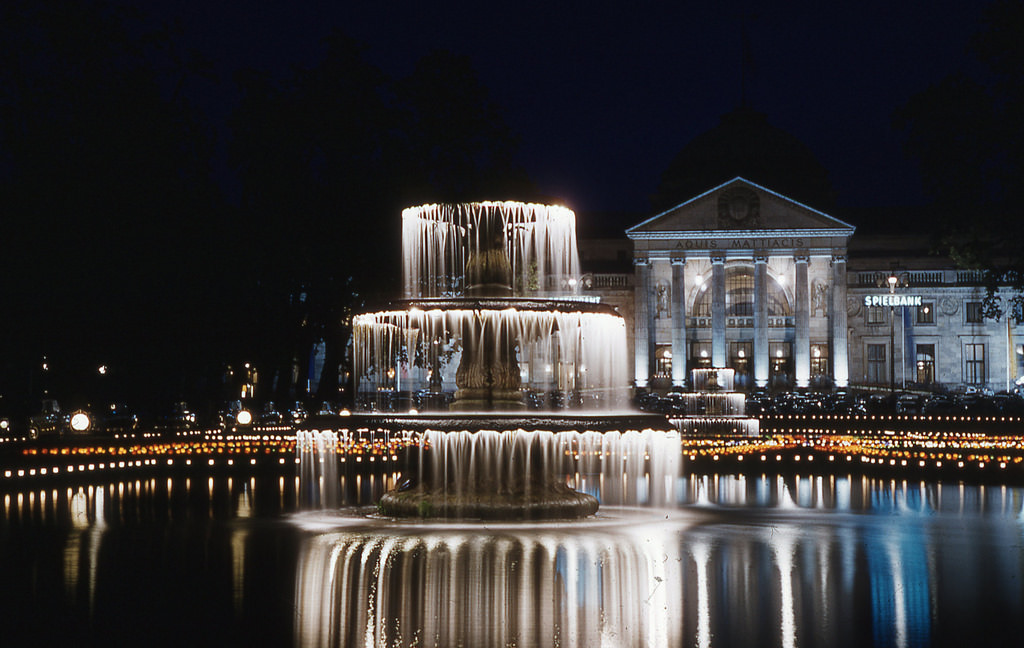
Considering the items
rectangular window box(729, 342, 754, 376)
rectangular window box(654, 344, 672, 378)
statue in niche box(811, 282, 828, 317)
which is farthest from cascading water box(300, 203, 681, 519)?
rectangular window box(729, 342, 754, 376)

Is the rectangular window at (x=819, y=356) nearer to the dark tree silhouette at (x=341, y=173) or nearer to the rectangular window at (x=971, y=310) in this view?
the rectangular window at (x=971, y=310)

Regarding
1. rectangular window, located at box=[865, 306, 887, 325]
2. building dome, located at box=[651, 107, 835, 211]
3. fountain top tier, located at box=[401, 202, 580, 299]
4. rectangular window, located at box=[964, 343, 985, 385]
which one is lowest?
rectangular window, located at box=[964, 343, 985, 385]

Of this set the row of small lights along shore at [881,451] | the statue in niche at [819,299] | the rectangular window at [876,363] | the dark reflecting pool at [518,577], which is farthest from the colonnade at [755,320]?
the dark reflecting pool at [518,577]

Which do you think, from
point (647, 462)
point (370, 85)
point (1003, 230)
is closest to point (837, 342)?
point (1003, 230)

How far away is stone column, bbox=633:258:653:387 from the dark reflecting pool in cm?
6021

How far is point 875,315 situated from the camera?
81.0 meters

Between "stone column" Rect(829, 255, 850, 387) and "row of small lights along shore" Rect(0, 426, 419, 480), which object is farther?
"stone column" Rect(829, 255, 850, 387)

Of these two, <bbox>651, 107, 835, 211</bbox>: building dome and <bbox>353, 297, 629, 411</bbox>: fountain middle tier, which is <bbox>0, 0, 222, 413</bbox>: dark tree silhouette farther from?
<bbox>651, 107, 835, 211</bbox>: building dome

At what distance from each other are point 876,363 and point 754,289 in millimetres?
10002

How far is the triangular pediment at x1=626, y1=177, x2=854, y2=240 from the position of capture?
76000 millimetres

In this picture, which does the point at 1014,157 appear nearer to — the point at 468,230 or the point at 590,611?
the point at 468,230

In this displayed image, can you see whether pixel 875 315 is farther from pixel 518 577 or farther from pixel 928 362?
pixel 518 577

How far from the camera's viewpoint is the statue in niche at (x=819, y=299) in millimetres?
79062

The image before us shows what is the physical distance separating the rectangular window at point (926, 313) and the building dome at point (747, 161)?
12.2m
